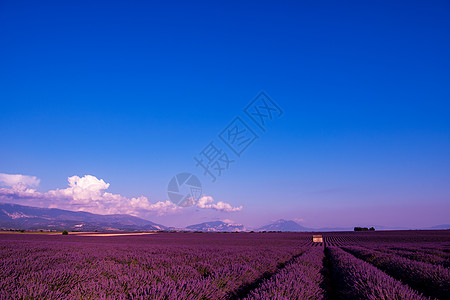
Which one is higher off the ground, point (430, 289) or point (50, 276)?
point (50, 276)

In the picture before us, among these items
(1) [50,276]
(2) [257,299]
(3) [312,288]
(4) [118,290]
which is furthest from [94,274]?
(3) [312,288]

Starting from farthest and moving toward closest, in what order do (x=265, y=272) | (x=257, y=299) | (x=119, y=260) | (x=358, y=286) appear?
(x=119, y=260) < (x=265, y=272) < (x=358, y=286) < (x=257, y=299)

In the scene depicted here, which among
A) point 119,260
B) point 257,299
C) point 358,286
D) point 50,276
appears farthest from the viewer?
point 119,260

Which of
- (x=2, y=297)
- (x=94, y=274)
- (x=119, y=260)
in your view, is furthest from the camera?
(x=119, y=260)

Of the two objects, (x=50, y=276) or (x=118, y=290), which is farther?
(x=50, y=276)

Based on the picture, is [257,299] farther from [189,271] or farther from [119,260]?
[119,260]

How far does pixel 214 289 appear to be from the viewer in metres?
4.61

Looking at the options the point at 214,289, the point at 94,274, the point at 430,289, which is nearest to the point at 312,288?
the point at 214,289

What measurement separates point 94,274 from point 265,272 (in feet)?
16.0

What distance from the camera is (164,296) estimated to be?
11.7 ft

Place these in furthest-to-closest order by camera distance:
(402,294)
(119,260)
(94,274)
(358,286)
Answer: (119,260)
(94,274)
(358,286)
(402,294)

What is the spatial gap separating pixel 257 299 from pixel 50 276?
151 inches

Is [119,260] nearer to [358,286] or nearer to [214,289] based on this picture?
[214,289]

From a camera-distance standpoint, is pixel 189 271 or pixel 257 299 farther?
pixel 189 271
